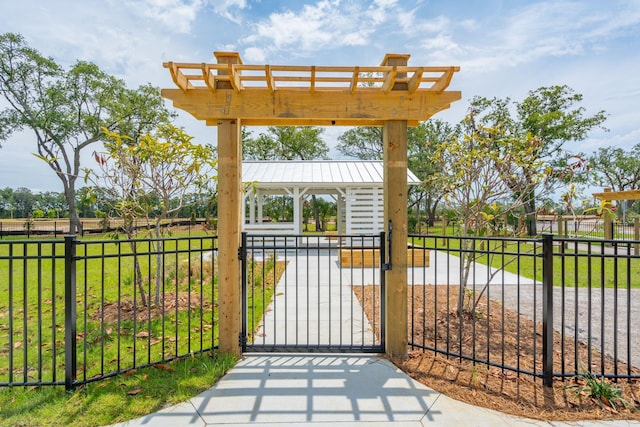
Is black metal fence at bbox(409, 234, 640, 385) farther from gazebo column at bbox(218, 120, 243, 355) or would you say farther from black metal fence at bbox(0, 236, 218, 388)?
black metal fence at bbox(0, 236, 218, 388)

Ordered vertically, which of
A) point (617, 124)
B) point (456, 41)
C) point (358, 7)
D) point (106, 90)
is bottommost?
point (456, 41)

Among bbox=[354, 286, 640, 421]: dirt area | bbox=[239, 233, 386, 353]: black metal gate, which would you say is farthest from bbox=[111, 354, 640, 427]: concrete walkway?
bbox=[239, 233, 386, 353]: black metal gate

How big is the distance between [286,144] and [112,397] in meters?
25.4

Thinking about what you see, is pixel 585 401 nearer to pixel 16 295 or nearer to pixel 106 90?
→ pixel 16 295

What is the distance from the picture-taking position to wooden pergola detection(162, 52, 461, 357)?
3207mm

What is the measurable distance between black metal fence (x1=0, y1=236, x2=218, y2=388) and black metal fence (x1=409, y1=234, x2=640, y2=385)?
8.75 feet

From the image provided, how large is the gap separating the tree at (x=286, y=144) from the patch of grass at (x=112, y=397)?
23706mm

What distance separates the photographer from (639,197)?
32.9 feet

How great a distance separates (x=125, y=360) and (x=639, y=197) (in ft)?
45.9

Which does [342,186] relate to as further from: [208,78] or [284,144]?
[284,144]

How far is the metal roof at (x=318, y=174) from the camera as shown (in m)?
11.5

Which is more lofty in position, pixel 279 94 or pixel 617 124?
pixel 617 124

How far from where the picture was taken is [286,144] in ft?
88.3

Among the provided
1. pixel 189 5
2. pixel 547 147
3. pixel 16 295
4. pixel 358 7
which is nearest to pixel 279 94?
pixel 189 5
